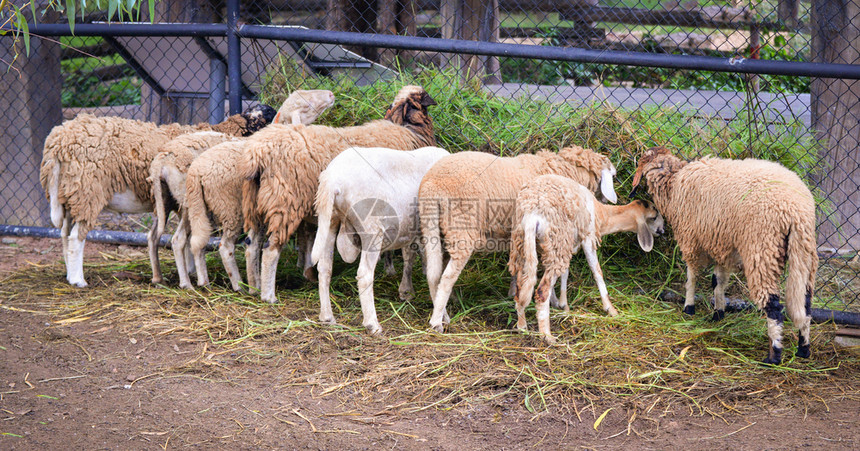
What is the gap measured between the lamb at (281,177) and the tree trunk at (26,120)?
3596 millimetres

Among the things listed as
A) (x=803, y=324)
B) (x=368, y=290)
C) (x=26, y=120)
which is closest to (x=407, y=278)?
(x=368, y=290)

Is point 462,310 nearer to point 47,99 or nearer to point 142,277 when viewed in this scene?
point 142,277

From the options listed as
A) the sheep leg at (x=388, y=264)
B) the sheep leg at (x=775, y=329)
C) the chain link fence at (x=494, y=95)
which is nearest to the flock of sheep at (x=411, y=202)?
the sheep leg at (x=775, y=329)

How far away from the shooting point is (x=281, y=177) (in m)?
4.88

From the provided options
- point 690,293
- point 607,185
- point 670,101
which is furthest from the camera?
point 670,101

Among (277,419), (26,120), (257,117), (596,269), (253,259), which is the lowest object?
(277,419)

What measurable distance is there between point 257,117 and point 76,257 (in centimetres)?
182

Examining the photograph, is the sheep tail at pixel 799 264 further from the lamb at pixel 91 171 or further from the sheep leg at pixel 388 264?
the lamb at pixel 91 171

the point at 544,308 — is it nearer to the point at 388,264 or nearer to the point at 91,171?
the point at 388,264

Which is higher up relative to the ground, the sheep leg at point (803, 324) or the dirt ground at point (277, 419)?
the sheep leg at point (803, 324)

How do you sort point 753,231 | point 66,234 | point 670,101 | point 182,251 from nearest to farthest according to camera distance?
point 753,231 → point 182,251 → point 66,234 → point 670,101

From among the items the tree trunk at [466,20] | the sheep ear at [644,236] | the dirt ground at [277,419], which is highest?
the tree trunk at [466,20]

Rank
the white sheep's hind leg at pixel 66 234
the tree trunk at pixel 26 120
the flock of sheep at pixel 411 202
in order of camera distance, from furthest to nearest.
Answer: the tree trunk at pixel 26 120, the white sheep's hind leg at pixel 66 234, the flock of sheep at pixel 411 202

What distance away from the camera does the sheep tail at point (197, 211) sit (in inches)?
203
